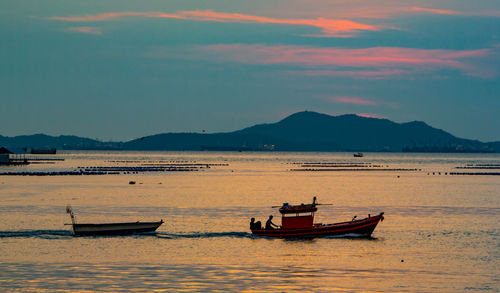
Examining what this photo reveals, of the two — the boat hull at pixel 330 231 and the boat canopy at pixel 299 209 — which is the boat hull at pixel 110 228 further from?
the boat canopy at pixel 299 209

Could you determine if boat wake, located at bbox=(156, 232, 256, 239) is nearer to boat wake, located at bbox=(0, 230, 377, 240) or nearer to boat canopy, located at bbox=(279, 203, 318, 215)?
boat wake, located at bbox=(0, 230, 377, 240)

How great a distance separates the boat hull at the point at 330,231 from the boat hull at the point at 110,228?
8.12m

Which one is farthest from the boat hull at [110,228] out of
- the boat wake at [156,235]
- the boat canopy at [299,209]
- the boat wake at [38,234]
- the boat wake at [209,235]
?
the boat canopy at [299,209]

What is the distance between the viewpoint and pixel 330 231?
169ft

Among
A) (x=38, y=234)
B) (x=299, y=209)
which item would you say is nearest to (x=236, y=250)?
(x=299, y=209)

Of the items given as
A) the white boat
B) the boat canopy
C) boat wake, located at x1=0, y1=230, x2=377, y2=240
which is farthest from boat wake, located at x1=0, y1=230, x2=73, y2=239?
the boat canopy

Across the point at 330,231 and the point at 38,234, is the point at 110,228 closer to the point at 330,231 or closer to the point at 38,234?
the point at 38,234

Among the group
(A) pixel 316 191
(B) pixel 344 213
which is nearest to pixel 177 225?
(B) pixel 344 213

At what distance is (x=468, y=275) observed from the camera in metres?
37.2

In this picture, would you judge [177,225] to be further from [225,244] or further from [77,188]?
[77,188]

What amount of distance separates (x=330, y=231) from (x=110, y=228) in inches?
606

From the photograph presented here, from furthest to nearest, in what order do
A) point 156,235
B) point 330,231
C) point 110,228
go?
point 156,235 → point 110,228 → point 330,231

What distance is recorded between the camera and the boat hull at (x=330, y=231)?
51.4m

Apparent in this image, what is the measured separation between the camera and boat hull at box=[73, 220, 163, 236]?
51.8 m
